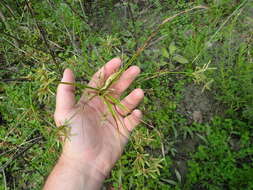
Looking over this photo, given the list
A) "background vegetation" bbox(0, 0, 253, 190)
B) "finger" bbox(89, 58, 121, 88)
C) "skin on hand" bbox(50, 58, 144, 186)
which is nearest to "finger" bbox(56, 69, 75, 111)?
"skin on hand" bbox(50, 58, 144, 186)

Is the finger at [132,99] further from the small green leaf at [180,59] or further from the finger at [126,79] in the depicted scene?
the small green leaf at [180,59]

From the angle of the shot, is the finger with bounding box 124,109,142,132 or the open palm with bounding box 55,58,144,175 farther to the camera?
the finger with bounding box 124,109,142,132

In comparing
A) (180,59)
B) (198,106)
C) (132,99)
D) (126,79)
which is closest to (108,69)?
(126,79)

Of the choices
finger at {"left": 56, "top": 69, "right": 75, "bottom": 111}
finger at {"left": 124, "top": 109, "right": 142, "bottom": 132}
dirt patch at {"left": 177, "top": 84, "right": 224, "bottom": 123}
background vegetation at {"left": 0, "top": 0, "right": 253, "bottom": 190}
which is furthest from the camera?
dirt patch at {"left": 177, "top": 84, "right": 224, "bottom": 123}

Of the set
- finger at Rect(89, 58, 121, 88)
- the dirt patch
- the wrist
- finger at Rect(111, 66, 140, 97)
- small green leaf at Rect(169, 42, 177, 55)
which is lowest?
the dirt patch

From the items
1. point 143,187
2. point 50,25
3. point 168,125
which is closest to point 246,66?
point 168,125

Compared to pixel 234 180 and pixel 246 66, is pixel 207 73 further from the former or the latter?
pixel 234 180

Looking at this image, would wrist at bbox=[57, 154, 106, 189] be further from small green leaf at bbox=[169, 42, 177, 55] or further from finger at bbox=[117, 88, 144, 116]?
small green leaf at bbox=[169, 42, 177, 55]

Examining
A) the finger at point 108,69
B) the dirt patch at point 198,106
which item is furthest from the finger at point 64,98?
the dirt patch at point 198,106
